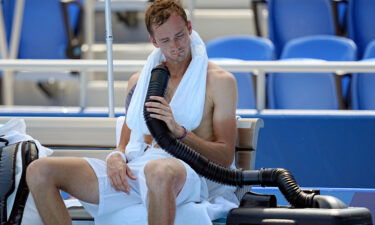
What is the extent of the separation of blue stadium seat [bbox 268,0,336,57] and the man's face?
336cm

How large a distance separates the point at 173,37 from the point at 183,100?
0.27 m

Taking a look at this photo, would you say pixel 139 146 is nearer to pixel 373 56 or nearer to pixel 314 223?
pixel 314 223

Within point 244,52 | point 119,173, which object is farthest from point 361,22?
point 119,173

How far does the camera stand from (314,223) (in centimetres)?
367

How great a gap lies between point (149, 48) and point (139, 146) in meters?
4.42

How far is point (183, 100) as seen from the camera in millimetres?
4215

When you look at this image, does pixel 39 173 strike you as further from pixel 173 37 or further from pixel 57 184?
pixel 173 37

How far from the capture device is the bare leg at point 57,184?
13.0 ft

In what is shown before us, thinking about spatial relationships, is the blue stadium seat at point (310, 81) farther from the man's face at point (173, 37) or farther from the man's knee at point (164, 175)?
the man's knee at point (164, 175)

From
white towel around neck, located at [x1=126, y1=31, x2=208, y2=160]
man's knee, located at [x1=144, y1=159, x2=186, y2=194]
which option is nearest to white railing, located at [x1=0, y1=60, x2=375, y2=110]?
white towel around neck, located at [x1=126, y1=31, x2=208, y2=160]

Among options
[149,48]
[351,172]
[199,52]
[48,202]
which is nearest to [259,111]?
[351,172]

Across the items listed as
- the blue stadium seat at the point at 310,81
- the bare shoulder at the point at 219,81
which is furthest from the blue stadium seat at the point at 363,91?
the bare shoulder at the point at 219,81

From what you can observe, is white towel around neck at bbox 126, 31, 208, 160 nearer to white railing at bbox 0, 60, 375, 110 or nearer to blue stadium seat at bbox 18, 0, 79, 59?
white railing at bbox 0, 60, 375, 110

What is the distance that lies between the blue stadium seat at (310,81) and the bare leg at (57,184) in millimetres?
2734
